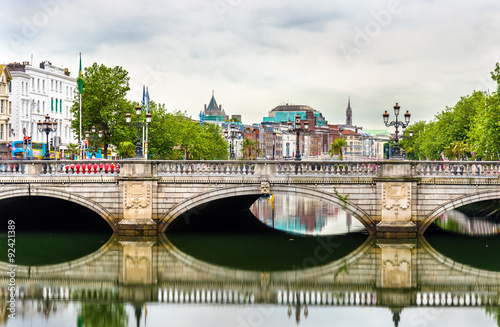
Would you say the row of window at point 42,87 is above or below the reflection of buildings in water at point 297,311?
above

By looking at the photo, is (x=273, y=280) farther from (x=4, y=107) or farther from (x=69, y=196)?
(x=4, y=107)

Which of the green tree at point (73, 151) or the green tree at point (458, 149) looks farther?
the green tree at point (73, 151)

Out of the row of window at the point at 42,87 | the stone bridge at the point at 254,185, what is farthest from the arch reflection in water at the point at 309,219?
the row of window at the point at 42,87

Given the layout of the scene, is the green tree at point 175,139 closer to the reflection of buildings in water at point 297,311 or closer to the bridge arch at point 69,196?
the bridge arch at point 69,196

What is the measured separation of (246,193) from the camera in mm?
37531

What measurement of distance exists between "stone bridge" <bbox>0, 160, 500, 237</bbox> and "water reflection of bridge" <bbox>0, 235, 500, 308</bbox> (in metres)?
1.93

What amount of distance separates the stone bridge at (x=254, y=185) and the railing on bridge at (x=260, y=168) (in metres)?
0.05

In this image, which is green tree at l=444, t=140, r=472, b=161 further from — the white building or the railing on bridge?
the white building

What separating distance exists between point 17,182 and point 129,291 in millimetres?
13404

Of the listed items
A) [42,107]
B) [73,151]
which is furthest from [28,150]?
[42,107]

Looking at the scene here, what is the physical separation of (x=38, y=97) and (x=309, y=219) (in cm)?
4516

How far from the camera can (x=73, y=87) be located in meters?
97.9

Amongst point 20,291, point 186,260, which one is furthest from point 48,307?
point 186,260

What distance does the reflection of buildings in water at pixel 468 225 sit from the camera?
43.4 m
